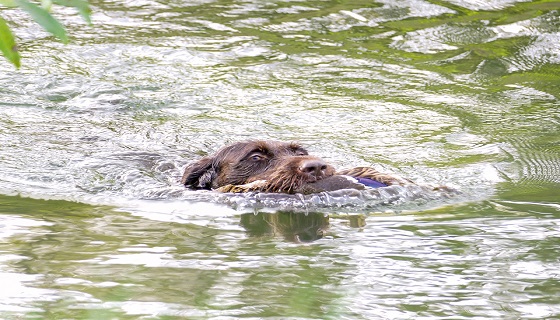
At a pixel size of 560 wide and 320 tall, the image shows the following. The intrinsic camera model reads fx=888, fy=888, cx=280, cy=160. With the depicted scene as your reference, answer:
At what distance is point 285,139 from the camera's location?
363 inches

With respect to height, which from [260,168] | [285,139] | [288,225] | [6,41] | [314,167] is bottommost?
[285,139]

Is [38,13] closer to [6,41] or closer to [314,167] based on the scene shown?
[6,41]

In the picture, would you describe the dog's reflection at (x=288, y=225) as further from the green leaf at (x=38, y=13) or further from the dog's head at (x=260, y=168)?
the green leaf at (x=38, y=13)

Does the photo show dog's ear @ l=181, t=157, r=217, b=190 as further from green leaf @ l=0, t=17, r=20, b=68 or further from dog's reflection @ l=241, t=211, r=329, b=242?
green leaf @ l=0, t=17, r=20, b=68

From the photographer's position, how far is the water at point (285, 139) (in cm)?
403

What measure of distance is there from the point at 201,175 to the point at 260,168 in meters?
0.63

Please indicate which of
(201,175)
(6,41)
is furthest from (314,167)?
(6,41)

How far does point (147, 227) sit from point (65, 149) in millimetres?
3307

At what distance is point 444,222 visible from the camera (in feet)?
18.3

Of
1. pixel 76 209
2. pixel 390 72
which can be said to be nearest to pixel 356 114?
pixel 390 72

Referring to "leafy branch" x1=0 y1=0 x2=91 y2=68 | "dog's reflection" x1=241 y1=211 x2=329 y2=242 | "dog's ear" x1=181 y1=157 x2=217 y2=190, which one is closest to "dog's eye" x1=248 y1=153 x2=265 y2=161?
"dog's ear" x1=181 y1=157 x2=217 y2=190

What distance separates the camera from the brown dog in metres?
6.38

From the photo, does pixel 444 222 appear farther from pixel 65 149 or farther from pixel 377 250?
pixel 65 149

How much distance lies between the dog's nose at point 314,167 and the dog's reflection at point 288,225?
447mm
